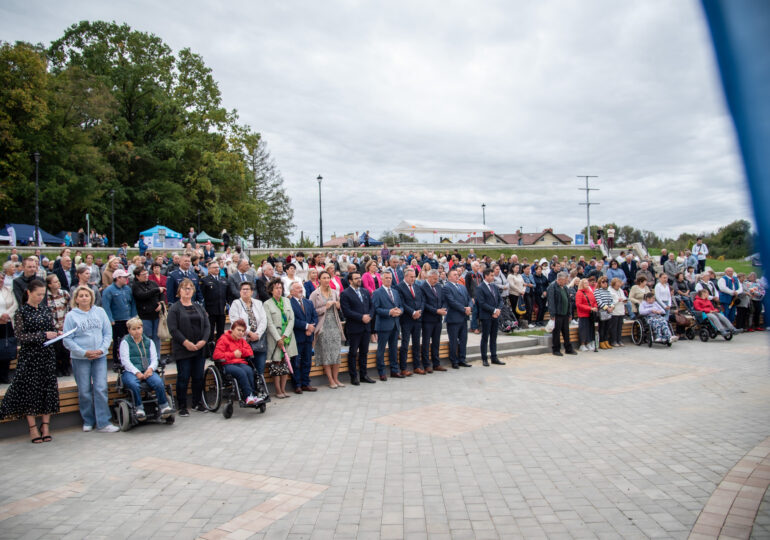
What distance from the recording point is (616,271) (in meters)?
17.2

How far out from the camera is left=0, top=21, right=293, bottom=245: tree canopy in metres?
31.4

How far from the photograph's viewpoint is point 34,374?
22.0ft

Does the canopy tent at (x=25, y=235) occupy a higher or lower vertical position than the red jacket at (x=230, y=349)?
higher

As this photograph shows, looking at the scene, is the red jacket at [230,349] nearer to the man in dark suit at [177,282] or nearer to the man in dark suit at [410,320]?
the man in dark suit at [177,282]

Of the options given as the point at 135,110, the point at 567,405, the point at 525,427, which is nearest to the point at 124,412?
the point at 525,427

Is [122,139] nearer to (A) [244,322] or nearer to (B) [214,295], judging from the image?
(B) [214,295]

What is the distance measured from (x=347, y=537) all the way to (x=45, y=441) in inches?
188

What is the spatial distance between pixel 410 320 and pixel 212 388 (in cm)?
418

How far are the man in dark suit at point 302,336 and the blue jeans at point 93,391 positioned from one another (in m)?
3.03

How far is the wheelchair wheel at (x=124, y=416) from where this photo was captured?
702cm

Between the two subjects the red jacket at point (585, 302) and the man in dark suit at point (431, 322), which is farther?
the red jacket at point (585, 302)

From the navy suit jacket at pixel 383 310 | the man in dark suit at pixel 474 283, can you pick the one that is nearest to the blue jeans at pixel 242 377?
the navy suit jacket at pixel 383 310

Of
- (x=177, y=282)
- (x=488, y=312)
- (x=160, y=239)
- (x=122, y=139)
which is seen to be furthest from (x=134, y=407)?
(x=122, y=139)

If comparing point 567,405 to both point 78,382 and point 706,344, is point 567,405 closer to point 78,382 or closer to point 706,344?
point 78,382
